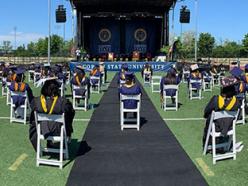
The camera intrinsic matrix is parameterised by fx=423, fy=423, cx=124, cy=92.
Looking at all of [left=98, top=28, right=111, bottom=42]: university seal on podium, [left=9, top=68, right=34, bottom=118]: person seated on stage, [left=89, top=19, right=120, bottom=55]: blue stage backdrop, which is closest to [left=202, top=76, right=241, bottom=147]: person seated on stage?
[left=9, top=68, right=34, bottom=118]: person seated on stage

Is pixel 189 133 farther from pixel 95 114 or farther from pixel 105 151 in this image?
pixel 95 114

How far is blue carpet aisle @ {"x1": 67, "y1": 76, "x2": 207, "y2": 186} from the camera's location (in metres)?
6.99

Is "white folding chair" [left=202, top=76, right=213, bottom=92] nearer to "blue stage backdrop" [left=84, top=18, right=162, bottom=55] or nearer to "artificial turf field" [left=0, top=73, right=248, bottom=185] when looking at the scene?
"artificial turf field" [left=0, top=73, right=248, bottom=185]

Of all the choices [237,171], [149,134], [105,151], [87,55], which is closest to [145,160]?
[105,151]

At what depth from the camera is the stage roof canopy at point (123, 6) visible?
4784 centimetres

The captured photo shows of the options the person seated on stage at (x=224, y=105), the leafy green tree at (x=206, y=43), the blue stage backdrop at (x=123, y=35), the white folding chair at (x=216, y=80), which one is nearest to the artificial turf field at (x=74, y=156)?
the person seated on stage at (x=224, y=105)

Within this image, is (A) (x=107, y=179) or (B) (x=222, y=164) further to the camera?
(B) (x=222, y=164)

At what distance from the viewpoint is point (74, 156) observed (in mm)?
8516

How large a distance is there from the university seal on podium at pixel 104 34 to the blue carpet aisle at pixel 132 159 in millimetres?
42305

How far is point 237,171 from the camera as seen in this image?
7473 mm

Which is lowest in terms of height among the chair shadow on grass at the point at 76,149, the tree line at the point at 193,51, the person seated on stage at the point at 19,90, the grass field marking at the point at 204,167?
the grass field marking at the point at 204,167

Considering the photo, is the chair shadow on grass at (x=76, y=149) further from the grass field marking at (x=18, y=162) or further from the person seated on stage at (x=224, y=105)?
the person seated on stage at (x=224, y=105)

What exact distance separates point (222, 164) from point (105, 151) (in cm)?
247

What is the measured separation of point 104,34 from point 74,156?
153 ft
